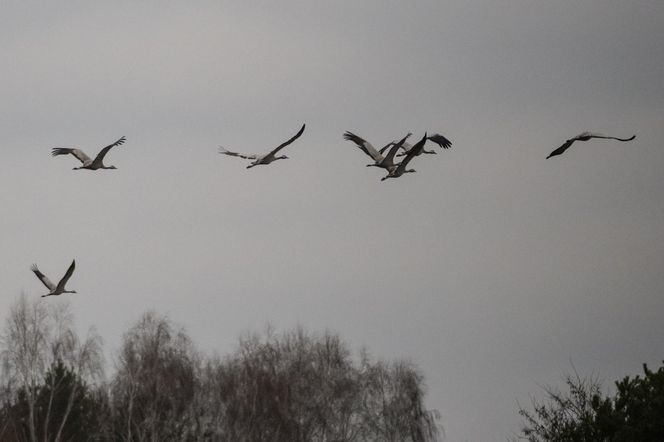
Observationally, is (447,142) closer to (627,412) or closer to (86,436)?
(627,412)

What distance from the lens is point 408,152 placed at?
45.4m

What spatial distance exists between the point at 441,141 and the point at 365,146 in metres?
2.05

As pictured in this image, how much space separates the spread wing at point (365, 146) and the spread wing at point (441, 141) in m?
1.53

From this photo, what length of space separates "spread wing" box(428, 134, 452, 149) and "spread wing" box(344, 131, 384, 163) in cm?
153

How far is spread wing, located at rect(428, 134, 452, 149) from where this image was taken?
46625mm

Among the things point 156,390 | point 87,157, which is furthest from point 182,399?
point 87,157

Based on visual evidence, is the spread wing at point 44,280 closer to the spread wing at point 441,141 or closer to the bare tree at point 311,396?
the spread wing at point 441,141

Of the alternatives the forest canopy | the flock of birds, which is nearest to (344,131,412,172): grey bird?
the flock of birds

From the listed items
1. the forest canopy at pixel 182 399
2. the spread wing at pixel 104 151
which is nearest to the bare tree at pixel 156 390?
the forest canopy at pixel 182 399

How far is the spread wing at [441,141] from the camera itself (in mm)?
46625

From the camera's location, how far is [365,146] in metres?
46.9

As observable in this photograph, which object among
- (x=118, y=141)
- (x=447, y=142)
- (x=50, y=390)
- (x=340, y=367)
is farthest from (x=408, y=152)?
(x=340, y=367)

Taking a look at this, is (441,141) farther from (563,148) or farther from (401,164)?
(563,148)

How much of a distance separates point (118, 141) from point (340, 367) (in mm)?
47874
